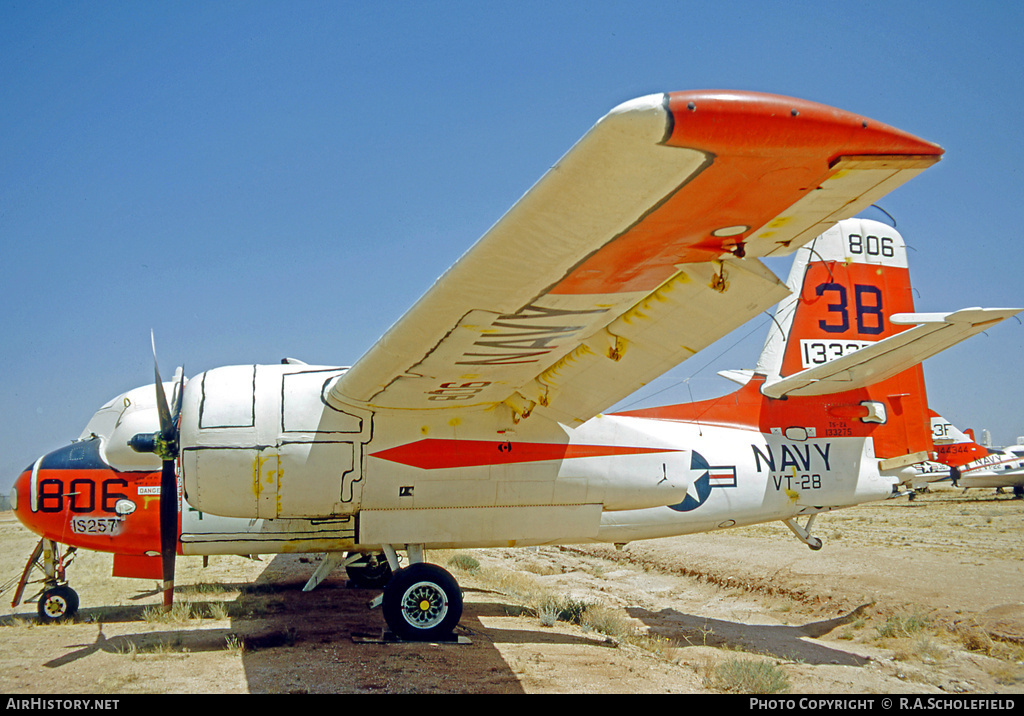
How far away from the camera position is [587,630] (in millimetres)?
9164

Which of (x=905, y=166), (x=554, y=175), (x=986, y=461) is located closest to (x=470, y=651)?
(x=554, y=175)

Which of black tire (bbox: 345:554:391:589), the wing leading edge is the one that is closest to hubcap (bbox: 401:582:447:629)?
the wing leading edge

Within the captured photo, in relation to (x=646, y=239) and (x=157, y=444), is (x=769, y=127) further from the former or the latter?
(x=157, y=444)

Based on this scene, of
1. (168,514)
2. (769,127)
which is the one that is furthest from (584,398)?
(168,514)

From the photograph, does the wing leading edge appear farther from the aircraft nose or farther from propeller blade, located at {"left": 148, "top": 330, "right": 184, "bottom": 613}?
the aircraft nose

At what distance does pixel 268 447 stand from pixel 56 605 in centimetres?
539

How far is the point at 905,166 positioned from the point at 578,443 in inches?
225

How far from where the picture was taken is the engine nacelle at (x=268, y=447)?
7043 mm

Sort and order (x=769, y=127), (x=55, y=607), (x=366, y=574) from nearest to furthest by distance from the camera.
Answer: (x=769, y=127), (x=55, y=607), (x=366, y=574)

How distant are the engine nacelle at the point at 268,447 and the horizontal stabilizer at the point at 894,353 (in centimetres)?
591

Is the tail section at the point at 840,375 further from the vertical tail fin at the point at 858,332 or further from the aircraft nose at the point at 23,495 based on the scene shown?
the aircraft nose at the point at 23,495

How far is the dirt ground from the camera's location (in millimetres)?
6363

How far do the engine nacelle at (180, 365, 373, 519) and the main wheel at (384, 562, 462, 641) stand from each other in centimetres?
106

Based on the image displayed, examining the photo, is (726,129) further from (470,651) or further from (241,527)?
(241,527)
